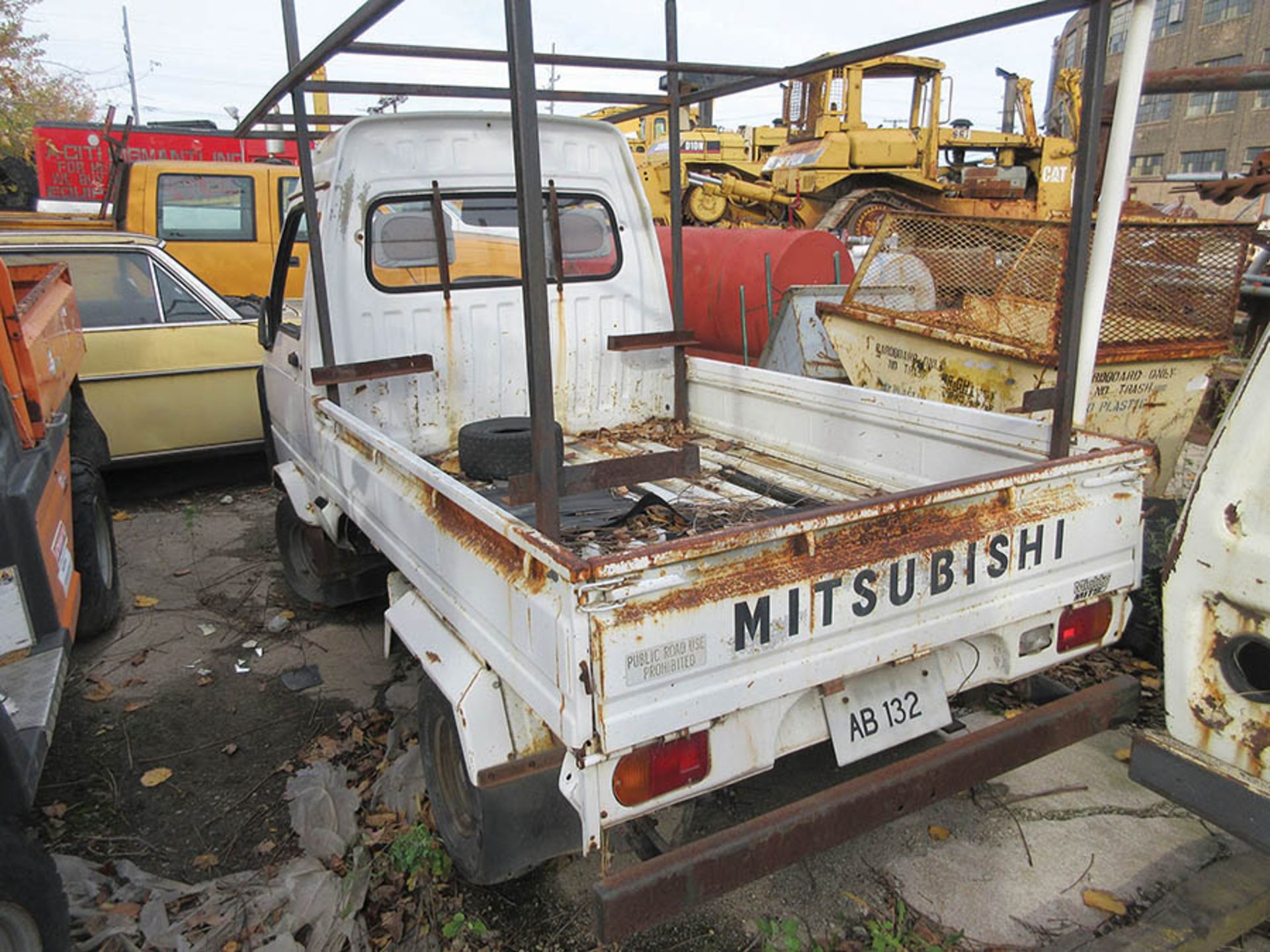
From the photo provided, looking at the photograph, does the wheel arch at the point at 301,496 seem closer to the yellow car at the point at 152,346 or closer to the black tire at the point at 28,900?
the black tire at the point at 28,900

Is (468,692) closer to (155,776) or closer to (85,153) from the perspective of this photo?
(155,776)

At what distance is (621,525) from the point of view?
3.04 meters

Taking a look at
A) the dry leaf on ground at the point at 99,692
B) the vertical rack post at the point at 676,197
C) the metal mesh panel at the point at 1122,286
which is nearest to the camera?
the vertical rack post at the point at 676,197

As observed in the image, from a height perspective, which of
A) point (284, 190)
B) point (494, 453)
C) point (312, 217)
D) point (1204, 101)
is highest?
point (1204, 101)

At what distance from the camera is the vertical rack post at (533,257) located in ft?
6.08

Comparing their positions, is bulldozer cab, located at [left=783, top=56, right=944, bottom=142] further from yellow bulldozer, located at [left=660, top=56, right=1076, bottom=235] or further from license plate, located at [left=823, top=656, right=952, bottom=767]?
license plate, located at [left=823, top=656, right=952, bottom=767]

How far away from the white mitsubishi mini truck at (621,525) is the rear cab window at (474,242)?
0.05 ft

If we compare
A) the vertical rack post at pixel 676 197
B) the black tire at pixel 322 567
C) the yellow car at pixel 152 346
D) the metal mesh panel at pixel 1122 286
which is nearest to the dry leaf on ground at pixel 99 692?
the black tire at pixel 322 567

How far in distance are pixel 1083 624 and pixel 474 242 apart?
9.85ft

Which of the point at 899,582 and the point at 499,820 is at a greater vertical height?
the point at 899,582

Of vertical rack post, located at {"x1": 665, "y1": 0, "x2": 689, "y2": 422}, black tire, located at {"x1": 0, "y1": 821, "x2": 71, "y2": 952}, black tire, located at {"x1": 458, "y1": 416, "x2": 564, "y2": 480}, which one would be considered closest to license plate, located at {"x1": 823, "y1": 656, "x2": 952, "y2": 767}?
black tire, located at {"x1": 458, "y1": 416, "x2": 564, "y2": 480}

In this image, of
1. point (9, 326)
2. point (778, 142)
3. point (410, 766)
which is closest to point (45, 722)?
point (410, 766)

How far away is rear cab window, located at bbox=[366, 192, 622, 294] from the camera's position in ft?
12.9

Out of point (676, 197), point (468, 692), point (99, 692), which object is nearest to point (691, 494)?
point (468, 692)
